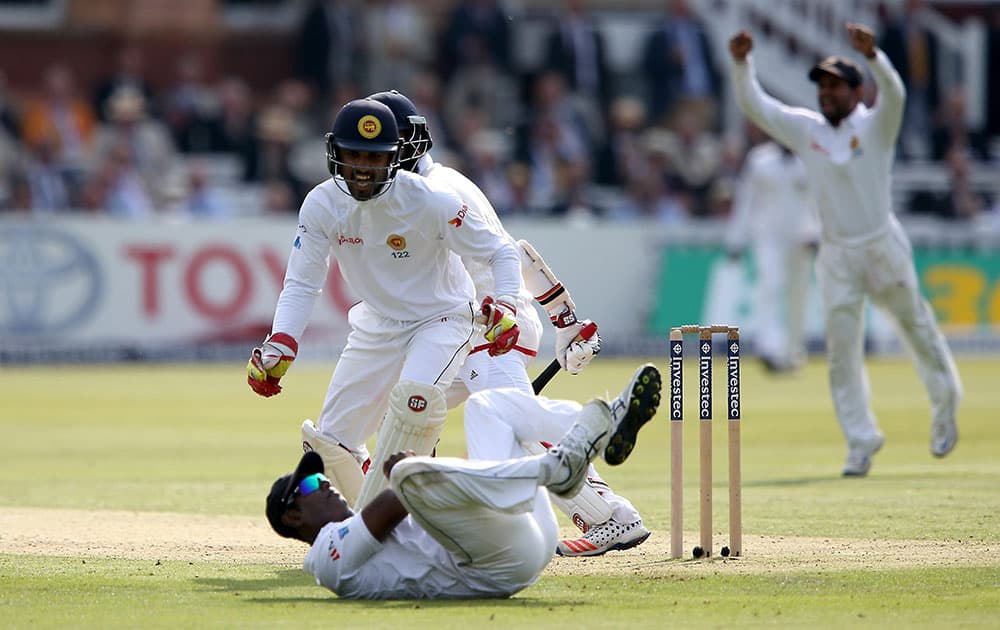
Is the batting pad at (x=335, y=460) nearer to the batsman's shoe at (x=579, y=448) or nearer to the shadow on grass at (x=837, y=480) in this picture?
the batsman's shoe at (x=579, y=448)

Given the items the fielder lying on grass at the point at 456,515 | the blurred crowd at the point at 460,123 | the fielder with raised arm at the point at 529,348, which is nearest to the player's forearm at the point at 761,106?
→ the fielder with raised arm at the point at 529,348

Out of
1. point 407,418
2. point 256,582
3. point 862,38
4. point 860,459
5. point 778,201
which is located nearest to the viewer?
point 256,582

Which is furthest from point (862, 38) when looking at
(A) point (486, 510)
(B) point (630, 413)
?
(A) point (486, 510)

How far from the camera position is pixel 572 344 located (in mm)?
7172

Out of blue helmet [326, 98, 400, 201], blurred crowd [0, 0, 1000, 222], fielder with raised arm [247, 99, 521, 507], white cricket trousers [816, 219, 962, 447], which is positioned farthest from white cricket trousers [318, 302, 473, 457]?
blurred crowd [0, 0, 1000, 222]

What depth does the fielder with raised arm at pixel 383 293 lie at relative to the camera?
6.62 metres

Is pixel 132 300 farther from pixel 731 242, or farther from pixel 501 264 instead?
pixel 501 264

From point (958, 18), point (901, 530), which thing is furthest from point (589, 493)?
point (958, 18)

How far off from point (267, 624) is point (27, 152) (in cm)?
1540

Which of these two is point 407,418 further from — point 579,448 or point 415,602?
point 579,448

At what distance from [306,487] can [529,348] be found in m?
1.58

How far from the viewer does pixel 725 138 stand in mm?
22875

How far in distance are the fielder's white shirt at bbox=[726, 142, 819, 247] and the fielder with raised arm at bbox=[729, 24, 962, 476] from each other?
628 centimetres

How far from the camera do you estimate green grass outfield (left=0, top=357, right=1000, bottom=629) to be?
5438mm
